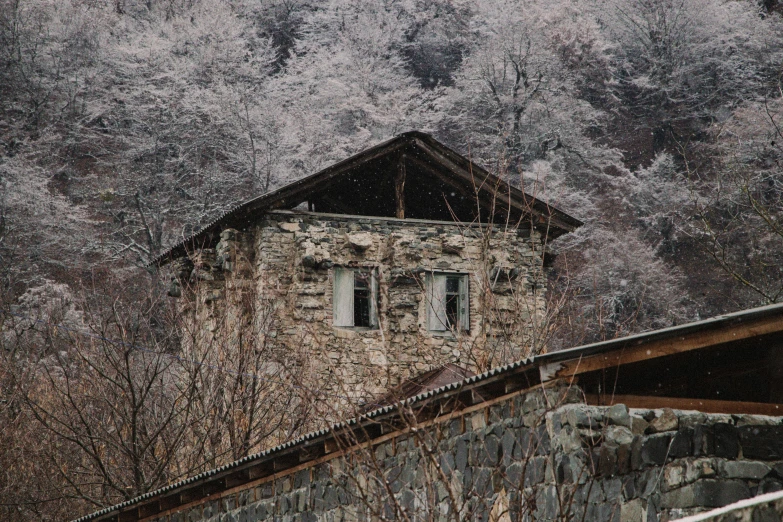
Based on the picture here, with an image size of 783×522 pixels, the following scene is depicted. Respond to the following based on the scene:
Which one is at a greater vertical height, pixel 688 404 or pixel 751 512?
pixel 751 512

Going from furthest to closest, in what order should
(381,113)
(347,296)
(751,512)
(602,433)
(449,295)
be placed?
(381,113), (449,295), (347,296), (602,433), (751,512)

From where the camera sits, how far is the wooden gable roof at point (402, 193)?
60.5 feet

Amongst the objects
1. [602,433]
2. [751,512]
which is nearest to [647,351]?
[602,433]

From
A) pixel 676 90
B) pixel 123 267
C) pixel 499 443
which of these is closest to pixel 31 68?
pixel 123 267

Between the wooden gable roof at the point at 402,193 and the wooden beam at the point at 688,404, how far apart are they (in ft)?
34.3

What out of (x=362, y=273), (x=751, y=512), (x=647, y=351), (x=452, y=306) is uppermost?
(x=647, y=351)

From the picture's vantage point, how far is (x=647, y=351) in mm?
7023

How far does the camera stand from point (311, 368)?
1744 centimetres

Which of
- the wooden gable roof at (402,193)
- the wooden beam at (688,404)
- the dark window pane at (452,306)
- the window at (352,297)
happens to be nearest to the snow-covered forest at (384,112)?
the wooden gable roof at (402,193)

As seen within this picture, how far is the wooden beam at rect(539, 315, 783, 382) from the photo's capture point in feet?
22.6

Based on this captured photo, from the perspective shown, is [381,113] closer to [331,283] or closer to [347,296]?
[347,296]

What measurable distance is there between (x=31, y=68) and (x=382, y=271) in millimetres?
29156

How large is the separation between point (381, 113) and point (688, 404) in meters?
35.7

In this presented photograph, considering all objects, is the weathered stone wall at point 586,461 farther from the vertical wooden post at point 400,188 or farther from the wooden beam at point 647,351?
the vertical wooden post at point 400,188
